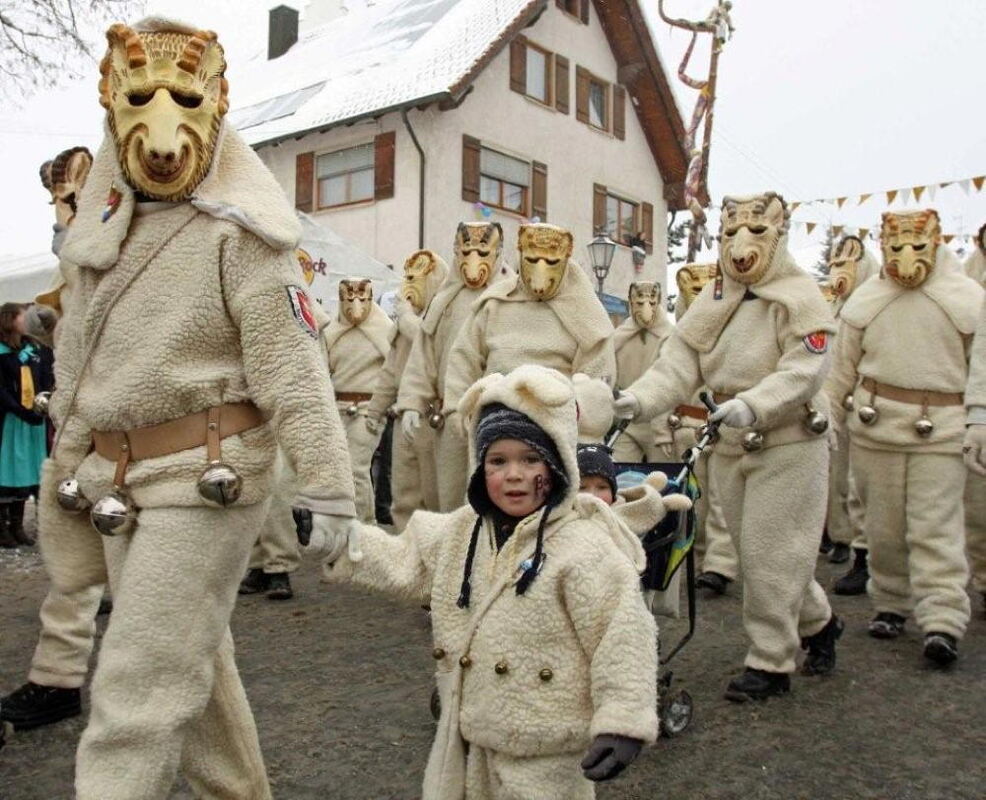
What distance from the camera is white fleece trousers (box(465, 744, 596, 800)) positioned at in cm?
246

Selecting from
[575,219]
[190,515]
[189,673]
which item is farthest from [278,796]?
[575,219]

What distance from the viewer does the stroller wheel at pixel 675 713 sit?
→ 13.0 feet

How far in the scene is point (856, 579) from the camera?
719 centimetres

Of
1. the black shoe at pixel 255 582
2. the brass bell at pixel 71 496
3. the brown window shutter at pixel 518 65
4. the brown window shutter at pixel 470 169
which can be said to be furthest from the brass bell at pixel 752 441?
the brown window shutter at pixel 518 65

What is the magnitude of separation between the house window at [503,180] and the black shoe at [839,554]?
14.1 meters

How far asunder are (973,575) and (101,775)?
5.55m

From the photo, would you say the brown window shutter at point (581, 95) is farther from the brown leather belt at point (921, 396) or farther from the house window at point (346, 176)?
the brown leather belt at point (921, 396)

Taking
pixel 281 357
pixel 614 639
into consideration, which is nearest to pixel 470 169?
pixel 281 357

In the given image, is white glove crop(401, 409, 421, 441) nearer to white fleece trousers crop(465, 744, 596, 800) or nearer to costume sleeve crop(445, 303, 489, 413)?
costume sleeve crop(445, 303, 489, 413)

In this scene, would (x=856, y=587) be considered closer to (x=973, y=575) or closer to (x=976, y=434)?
(x=973, y=575)

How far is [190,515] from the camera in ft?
8.83

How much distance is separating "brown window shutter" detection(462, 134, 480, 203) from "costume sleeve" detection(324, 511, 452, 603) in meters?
18.3

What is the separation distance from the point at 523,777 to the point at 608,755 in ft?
1.06

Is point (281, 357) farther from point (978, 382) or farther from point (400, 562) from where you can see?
point (978, 382)
